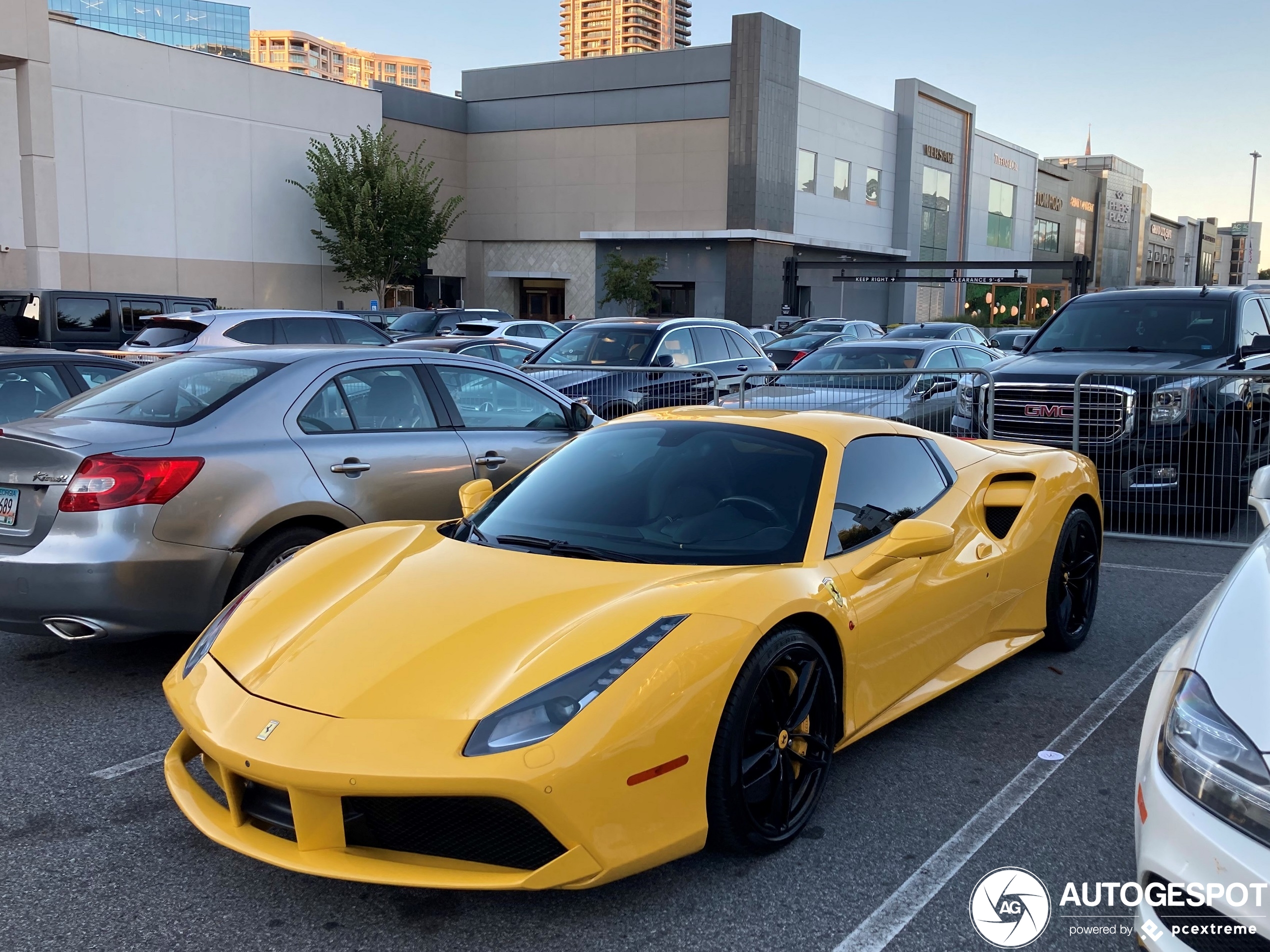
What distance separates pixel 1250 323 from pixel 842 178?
46520mm

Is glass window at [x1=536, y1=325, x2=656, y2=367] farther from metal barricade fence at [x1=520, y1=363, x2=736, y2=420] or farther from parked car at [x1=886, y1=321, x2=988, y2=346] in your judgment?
parked car at [x1=886, y1=321, x2=988, y2=346]

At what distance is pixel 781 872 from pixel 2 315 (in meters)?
16.0

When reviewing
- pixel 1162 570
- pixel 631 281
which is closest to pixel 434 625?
pixel 1162 570

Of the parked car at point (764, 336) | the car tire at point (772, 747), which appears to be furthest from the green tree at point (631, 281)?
the car tire at point (772, 747)

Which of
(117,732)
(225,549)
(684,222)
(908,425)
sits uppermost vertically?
(684,222)

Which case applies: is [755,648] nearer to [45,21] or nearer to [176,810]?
[176,810]

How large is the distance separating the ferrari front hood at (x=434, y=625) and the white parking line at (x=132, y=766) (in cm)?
86

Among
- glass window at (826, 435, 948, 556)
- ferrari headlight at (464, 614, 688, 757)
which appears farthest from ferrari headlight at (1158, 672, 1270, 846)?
glass window at (826, 435, 948, 556)

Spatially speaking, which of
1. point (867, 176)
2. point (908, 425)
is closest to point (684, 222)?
point (867, 176)

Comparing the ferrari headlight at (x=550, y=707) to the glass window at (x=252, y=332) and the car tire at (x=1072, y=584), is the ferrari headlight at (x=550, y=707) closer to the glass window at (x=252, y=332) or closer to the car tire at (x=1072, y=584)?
the car tire at (x=1072, y=584)

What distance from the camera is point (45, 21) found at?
26.2 metres

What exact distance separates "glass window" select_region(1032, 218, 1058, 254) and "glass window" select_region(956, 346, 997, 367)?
70371mm

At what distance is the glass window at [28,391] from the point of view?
281 inches

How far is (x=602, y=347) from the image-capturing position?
1304 cm
